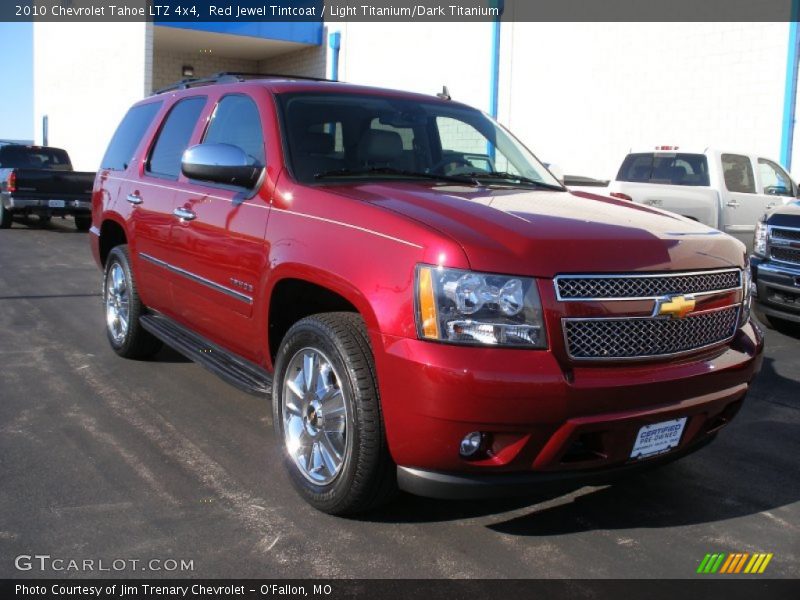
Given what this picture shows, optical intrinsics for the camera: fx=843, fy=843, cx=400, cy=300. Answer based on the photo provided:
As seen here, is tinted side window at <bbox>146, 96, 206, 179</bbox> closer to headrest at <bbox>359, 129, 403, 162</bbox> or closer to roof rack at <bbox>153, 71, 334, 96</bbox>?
roof rack at <bbox>153, 71, 334, 96</bbox>

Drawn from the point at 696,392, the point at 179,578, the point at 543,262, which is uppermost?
the point at 543,262

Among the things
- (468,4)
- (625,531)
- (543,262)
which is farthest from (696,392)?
(468,4)

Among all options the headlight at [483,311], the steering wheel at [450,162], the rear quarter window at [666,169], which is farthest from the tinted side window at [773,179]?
the headlight at [483,311]

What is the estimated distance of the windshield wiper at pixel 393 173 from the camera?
423 cm

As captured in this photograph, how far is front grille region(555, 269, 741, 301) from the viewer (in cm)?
314

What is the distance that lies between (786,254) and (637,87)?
353 inches

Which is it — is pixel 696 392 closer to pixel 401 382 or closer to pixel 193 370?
pixel 401 382

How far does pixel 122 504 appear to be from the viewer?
3.76m

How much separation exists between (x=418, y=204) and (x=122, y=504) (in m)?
1.87

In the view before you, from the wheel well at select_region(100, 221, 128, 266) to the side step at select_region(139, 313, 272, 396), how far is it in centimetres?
113

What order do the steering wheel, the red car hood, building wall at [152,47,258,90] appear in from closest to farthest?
1. the red car hood
2. the steering wheel
3. building wall at [152,47,258,90]

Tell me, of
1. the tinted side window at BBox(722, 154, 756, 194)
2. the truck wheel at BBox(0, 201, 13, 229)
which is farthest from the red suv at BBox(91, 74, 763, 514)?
the truck wheel at BBox(0, 201, 13, 229)

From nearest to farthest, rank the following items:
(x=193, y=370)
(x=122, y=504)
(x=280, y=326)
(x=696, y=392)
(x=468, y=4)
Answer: (x=696, y=392) → (x=122, y=504) → (x=280, y=326) → (x=193, y=370) → (x=468, y=4)
